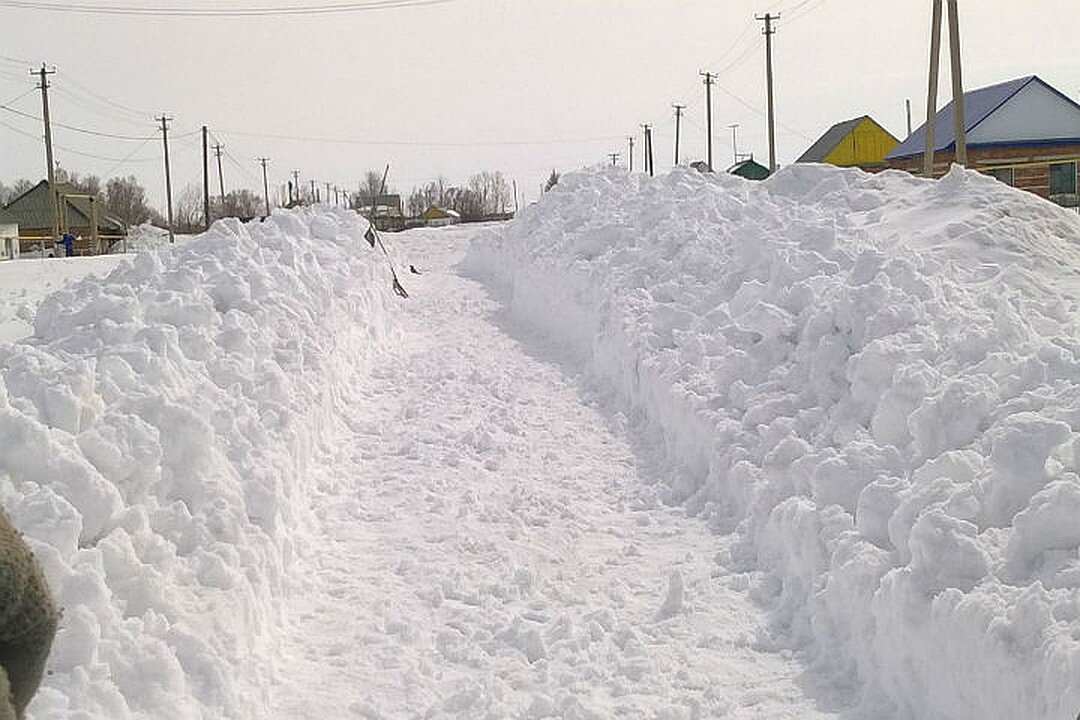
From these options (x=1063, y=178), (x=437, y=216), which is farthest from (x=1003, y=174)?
(x=437, y=216)

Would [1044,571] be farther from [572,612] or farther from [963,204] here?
[963,204]

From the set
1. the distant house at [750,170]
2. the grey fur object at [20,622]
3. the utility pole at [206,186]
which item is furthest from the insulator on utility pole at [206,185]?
the grey fur object at [20,622]

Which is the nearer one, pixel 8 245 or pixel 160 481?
pixel 160 481

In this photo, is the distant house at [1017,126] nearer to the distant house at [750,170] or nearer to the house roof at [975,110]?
the house roof at [975,110]

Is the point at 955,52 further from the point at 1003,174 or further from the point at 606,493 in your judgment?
the point at 606,493

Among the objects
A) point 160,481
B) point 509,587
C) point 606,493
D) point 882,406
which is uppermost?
point 882,406

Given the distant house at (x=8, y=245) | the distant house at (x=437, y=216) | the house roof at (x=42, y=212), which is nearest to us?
the distant house at (x=8, y=245)

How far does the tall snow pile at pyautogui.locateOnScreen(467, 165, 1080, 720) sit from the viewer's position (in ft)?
14.1

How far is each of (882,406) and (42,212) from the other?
82.3 m

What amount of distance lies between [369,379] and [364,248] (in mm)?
5823

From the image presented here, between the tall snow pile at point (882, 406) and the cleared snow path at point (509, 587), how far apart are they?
1.34 ft

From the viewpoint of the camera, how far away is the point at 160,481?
540 centimetres

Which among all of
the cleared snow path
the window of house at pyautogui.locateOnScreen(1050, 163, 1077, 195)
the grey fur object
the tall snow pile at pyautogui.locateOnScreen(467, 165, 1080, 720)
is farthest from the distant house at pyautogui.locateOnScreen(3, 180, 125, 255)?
the grey fur object

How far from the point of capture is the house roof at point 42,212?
7200cm
